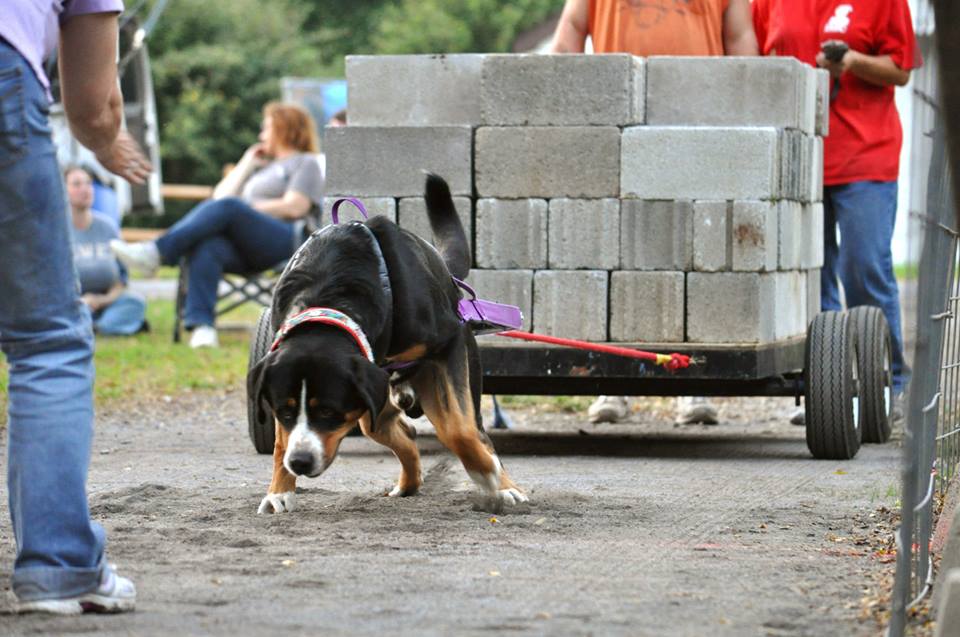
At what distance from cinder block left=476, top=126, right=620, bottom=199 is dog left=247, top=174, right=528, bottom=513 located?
1.37 m

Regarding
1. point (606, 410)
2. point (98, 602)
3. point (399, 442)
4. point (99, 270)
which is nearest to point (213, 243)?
point (99, 270)

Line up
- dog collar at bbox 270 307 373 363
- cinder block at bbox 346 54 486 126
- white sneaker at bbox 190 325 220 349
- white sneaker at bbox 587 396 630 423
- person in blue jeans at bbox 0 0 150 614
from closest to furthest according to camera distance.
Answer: person in blue jeans at bbox 0 0 150 614 → dog collar at bbox 270 307 373 363 → cinder block at bbox 346 54 486 126 → white sneaker at bbox 587 396 630 423 → white sneaker at bbox 190 325 220 349

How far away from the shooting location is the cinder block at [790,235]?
A: 7.25 meters

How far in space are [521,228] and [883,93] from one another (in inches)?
94.1

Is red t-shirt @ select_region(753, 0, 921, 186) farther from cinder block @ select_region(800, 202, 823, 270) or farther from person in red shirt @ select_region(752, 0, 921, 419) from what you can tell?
cinder block @ select_region(800, 202, 823, 270)

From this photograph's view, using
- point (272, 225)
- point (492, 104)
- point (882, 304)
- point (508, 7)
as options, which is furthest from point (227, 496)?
point (508, 7)

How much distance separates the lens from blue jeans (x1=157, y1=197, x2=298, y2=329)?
13.1m

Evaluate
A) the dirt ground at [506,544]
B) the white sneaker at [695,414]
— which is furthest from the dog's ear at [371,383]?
the white sneaker at [695,414]

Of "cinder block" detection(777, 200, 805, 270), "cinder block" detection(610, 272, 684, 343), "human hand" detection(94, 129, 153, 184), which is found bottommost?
"cinder block" detection(610, 272, 684, 343)

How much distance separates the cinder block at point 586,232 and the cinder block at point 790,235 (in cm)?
73

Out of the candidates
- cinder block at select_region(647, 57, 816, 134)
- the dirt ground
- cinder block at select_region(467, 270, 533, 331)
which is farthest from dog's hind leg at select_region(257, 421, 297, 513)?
cinder block at select_region(647, 57, 816, 134)

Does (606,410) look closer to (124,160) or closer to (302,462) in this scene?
(302,462)

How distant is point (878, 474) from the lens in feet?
22.1

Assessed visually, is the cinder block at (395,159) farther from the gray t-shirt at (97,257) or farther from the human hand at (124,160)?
the gray t-shirt at (97,257)
